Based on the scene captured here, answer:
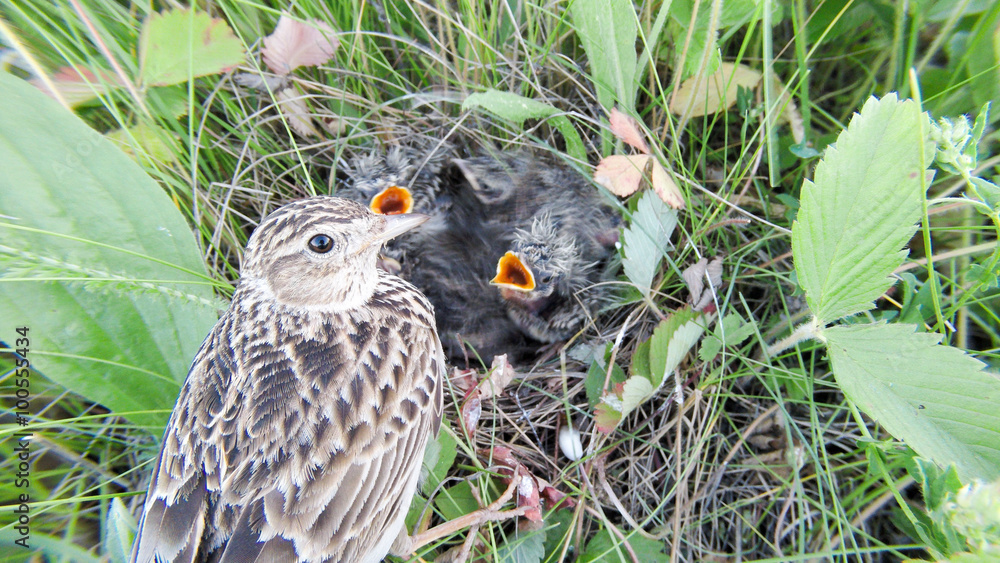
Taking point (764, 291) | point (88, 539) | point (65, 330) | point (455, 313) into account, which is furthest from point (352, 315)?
point (764, 291)

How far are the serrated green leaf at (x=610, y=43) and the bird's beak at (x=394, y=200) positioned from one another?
0.95 m

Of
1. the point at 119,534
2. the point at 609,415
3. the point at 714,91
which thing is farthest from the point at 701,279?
the point at 119,534

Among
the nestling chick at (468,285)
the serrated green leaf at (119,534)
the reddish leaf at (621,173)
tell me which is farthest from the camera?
the nestling chick at (468,285)

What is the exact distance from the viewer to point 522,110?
2168 mm

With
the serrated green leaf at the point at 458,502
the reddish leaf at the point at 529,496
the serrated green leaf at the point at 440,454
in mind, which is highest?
the serrated green leaf at the point at 440,454

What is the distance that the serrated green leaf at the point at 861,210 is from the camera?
4.71 ft

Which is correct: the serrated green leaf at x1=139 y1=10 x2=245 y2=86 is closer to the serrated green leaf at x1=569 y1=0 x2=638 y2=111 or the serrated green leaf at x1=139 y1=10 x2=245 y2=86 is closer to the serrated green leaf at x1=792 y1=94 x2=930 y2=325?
the serrated green leaf at x1=569 y1=0 x2=638 y2=111

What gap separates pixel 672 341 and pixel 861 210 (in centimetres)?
74

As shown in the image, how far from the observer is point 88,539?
2150 millimetres

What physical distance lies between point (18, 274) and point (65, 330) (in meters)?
0.27

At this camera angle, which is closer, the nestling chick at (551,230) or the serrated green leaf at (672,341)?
the serrated green leaf at (672,341)

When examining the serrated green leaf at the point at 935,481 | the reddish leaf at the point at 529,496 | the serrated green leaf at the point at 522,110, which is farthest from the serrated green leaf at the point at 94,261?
the serrated green leaf at the point at 935,481

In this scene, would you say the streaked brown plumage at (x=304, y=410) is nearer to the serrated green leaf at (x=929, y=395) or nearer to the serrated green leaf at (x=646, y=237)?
the serrated green leaf at (x=646, y=237)

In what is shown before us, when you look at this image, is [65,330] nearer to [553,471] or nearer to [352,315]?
[352,315]
